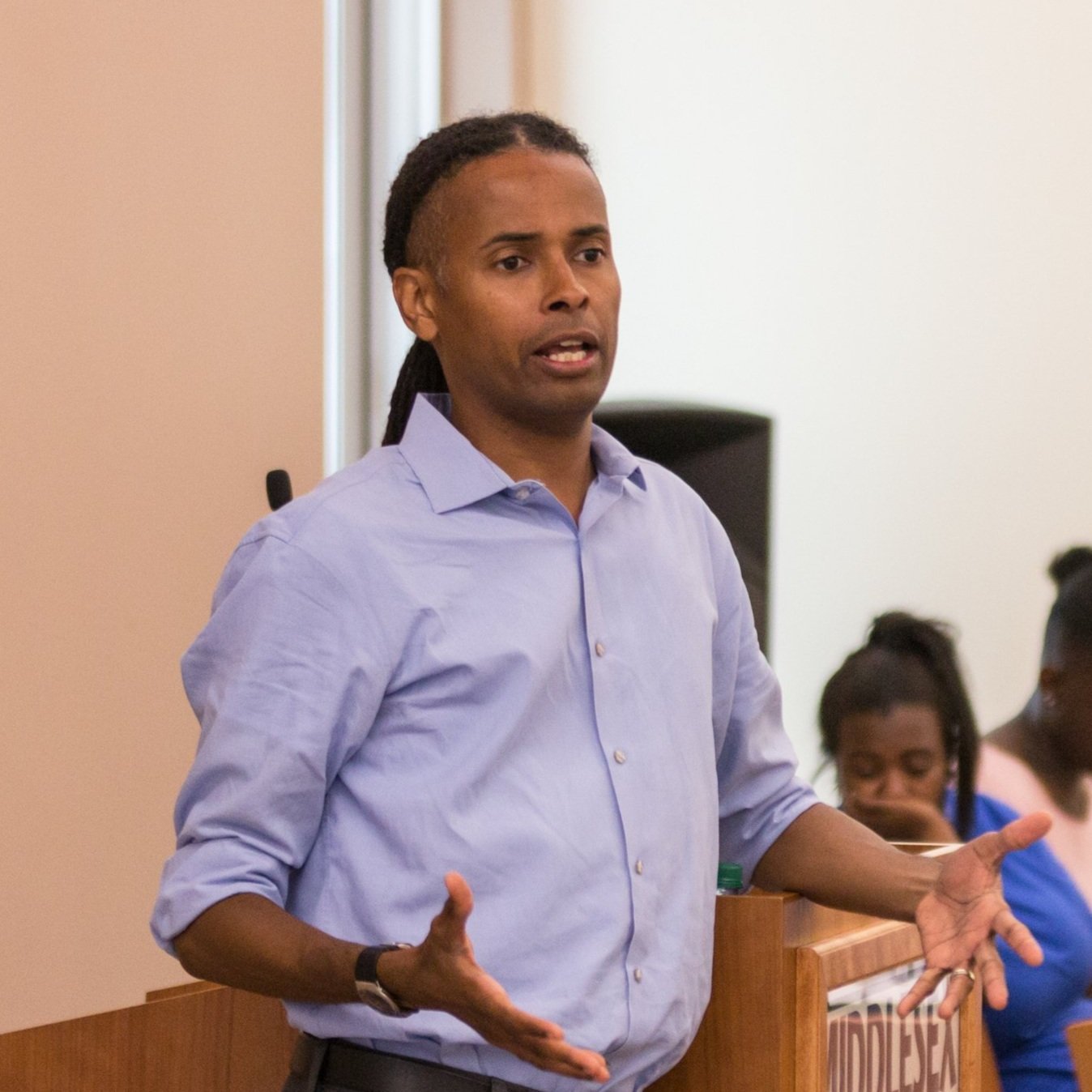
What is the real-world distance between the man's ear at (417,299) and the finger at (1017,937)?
71 centimetres

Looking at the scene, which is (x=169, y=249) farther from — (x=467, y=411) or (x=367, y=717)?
(x=367, y=717)

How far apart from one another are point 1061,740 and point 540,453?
1.82 m

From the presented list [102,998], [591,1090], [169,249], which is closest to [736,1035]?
[591,1090]

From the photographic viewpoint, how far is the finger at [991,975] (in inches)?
49.6

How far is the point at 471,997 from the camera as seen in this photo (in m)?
1.06

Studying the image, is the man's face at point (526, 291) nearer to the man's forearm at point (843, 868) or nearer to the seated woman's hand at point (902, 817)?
the man's forearm at point (843, 868)

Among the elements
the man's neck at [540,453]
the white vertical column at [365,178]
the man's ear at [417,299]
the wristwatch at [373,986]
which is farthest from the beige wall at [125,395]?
the wristwatch at [373,986]

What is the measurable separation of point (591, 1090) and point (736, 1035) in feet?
0.77

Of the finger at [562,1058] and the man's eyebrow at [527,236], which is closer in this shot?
the finger at [562,1058]

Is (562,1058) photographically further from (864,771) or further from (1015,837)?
(864,771)

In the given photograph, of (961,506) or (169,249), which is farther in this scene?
(961,506)

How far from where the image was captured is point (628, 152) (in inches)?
137

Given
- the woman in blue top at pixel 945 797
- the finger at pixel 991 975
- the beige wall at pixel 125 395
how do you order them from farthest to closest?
the woman in blue top at pixel 945 797
the beige wall at pixel 125 395
the finger at pixel 991 975

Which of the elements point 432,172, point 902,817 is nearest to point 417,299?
point 432,172
